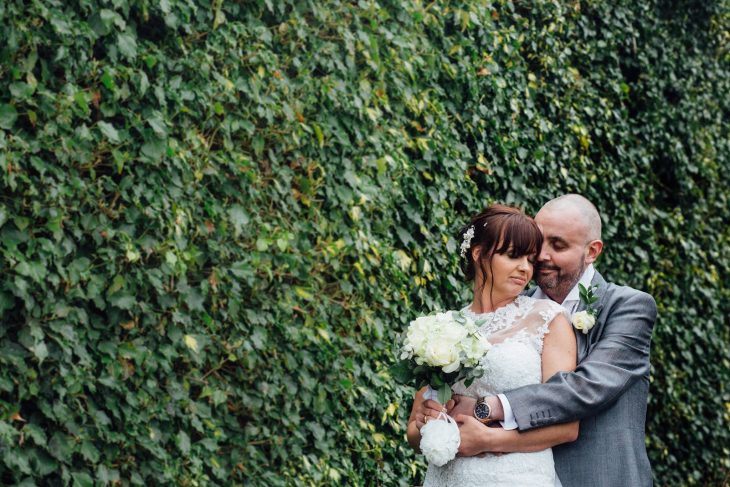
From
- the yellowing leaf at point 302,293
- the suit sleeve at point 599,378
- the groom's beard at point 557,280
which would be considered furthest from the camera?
the yellowing leaf at point 302,293

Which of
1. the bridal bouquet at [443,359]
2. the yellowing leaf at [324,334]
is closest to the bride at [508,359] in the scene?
the bridal bouquet at [443,359]

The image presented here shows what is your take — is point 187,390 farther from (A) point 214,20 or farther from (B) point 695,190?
(B) point 695,190

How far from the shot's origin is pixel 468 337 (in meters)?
2.98

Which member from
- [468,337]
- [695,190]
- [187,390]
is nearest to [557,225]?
[468,337]

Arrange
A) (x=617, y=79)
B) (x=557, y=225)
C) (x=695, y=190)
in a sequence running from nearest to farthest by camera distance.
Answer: (x=557, y=225)
(x=617, y=79)
(x=695, y=190)

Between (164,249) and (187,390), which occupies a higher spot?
(164,249)

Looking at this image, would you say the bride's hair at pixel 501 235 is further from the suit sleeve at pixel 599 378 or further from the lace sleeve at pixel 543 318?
the suit sleeve at pixel 599 378

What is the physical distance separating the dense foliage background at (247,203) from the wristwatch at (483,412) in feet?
4.01

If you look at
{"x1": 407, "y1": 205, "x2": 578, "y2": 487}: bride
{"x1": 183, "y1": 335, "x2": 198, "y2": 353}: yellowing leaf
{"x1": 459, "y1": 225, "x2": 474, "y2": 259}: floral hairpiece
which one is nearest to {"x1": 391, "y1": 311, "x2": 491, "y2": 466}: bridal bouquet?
{"x1": 407, "y1": 205, "x2": 578, "y2": 487}: bride

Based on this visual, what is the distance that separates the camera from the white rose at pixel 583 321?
3240 mm

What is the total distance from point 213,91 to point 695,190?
4.79m

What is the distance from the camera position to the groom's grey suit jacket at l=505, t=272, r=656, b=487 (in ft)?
10.0

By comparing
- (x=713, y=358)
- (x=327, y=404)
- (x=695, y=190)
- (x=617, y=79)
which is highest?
(x=617, y=79)

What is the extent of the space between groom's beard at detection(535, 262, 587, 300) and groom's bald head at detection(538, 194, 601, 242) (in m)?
0.13
